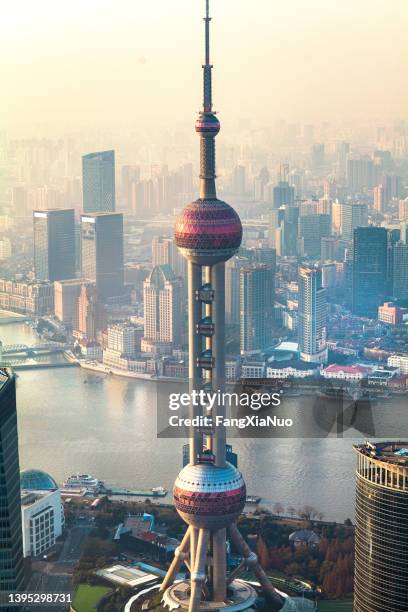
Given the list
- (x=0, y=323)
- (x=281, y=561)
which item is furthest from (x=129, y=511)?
(x=0, y=323)

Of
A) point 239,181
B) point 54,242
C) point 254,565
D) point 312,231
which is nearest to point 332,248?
point 312,231

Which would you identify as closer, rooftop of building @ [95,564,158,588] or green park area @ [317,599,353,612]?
green park area @ [317,599,353,612]

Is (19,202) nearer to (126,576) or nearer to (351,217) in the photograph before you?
(351,217)

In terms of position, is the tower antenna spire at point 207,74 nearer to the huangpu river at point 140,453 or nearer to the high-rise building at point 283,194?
the huangpu river at point 140,453

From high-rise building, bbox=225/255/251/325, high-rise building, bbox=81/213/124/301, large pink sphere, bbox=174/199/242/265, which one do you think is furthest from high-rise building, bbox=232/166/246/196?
large pink sphere, bbox=174/199/242/265

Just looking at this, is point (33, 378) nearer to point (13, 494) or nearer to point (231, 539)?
point (231, 539)

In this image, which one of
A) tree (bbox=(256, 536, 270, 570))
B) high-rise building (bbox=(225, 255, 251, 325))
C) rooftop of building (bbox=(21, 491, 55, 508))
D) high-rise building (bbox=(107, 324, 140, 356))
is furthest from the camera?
high-rise building (bbox=(225, 255, 251, 325))

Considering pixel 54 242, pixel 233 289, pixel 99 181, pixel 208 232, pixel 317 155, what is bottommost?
pixel 233 289

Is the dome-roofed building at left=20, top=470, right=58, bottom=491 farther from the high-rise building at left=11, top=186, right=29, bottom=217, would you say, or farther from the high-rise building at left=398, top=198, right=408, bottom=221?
the high-rise building at left=398, top=198, right=408, bottom=221
